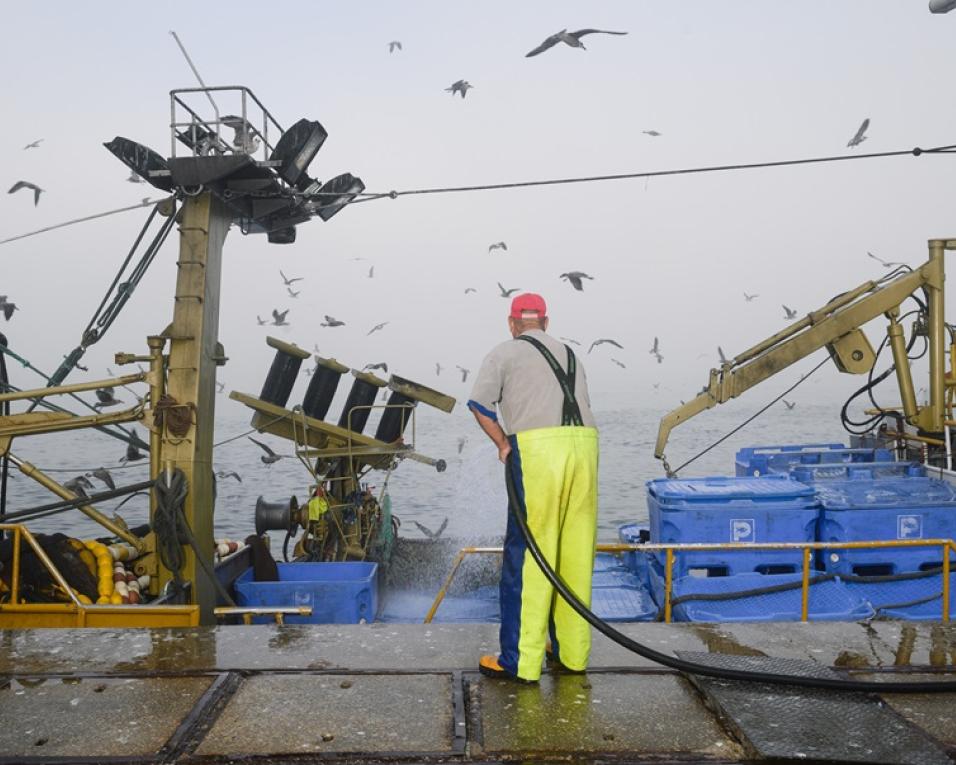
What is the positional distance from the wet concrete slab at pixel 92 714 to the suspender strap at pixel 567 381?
2.14 meters

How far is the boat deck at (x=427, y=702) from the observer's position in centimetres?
321

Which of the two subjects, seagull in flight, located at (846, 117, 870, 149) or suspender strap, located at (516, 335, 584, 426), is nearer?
suspender strap, located at (516, 335, 584, 426)

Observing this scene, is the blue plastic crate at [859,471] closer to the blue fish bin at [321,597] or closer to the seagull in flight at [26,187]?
the blue fish bin at [321,597]

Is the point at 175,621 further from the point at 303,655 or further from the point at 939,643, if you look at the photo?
the point at 939,643

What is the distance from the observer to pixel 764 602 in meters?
6.98

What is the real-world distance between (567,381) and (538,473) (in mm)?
460

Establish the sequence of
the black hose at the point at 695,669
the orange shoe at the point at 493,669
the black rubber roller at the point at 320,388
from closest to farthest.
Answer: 1. the black hose at the point at 695,669
2. the orange shoe at the point at 493,669
3. the black rubber roller at the point at 320,388

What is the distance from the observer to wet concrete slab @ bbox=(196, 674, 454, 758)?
10.6 feet

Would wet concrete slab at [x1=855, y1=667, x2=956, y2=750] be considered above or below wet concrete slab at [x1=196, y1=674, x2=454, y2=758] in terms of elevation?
below

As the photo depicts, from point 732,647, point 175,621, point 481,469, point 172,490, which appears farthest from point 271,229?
point 481,469

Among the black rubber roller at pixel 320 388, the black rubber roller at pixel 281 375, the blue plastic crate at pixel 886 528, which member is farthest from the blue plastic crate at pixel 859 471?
the black rubber roller at pixel 281 375

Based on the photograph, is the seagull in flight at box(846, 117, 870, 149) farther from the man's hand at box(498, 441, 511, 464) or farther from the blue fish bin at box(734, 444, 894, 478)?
the man's hand at box(498, 441, 511, 464)

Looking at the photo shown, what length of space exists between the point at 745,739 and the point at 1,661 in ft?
12.2

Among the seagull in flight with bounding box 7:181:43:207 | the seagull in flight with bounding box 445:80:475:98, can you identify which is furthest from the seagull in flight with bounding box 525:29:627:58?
the seagull in flight with bounding box 7:181:43:207
